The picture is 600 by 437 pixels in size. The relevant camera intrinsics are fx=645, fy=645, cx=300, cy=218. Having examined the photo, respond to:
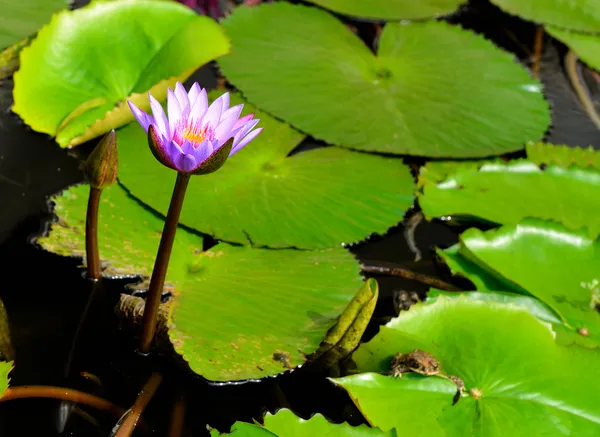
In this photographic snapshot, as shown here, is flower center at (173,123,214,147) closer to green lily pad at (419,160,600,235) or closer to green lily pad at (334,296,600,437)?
green lily pad at (334,296,600,437)

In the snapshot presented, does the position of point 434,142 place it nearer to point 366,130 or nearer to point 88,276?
point 366,130

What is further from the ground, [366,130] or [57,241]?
[366,130]

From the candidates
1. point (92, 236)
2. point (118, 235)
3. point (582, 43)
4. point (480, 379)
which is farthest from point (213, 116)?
point (582, 43)

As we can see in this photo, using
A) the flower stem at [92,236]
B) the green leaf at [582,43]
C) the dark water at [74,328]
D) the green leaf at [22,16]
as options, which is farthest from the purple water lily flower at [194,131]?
the green leaf at [582,43]

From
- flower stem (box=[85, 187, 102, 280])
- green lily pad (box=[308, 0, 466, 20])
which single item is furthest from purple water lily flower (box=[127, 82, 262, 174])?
green lily pad (box=[308, 0, 466, 20])

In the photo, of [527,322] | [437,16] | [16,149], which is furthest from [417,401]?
[437,16]
